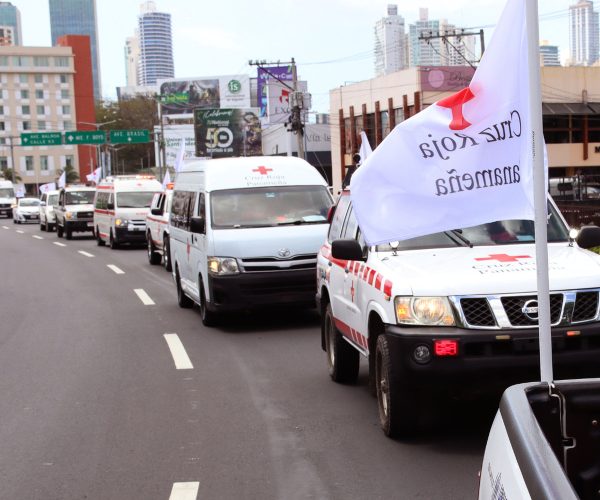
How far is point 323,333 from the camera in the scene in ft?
30.3

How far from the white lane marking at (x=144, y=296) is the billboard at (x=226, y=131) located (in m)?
68.8

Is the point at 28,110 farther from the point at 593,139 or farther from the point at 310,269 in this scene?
the point at 310,269

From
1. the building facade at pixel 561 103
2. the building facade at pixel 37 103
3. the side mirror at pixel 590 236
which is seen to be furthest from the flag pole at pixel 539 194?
Answer: the building facade at pixel 37 103

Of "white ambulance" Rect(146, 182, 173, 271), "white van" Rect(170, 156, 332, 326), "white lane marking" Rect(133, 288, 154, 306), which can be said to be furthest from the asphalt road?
"white ambulance" Rect(146, 182, 173, 271)

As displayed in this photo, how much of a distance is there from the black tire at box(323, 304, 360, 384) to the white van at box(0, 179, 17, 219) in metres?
67.9

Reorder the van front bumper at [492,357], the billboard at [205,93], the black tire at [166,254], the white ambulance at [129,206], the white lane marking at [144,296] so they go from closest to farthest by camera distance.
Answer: the van front bumper at [492,357] < the white lane marking at [144,296] < the black tire at [166,254] < the white ambulance at [129,206] < the billboard at [205,93]

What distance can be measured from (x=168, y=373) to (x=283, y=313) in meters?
4.28

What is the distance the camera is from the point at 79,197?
129ft

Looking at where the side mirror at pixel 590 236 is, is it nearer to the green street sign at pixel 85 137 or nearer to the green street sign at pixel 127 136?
the green street sign at pixel 127 136

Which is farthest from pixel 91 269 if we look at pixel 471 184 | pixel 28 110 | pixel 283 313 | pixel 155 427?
pixel 28 110

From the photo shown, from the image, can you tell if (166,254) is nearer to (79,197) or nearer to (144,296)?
(144,296)

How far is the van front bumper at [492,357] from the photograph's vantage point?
610 cm

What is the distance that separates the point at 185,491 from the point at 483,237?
10.1ft

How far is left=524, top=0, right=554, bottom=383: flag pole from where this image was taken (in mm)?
4754
